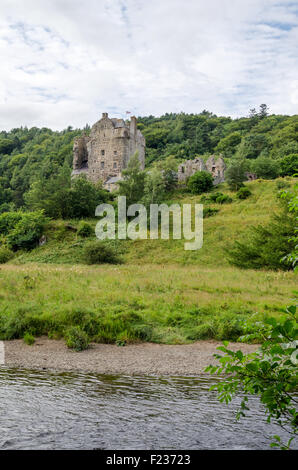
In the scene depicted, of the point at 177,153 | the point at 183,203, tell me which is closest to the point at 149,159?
the point at 177,153

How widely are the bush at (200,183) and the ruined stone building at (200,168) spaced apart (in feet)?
16.4

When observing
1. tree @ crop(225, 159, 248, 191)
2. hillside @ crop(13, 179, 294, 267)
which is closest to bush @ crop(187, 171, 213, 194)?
tree @ crop(225, 159, 248, 191)

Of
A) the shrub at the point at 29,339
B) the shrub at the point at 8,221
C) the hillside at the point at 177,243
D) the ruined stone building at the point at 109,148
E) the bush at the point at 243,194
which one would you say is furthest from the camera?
the ruined stone building at the point at 109,148

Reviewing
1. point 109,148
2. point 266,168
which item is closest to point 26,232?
point 109,148

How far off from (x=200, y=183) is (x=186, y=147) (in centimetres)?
5889

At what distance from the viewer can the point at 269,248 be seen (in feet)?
86.5

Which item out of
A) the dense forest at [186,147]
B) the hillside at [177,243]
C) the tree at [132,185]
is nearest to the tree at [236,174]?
the dense forest at [186,147]

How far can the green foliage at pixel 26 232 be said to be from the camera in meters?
43.5

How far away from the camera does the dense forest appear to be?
8157 cm

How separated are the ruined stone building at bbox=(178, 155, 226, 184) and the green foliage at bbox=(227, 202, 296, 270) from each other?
3862cm

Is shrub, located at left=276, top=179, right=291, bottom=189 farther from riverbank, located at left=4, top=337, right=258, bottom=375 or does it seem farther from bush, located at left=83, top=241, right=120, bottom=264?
riverbank, located at left=4, top=337, right=258, bottom=375

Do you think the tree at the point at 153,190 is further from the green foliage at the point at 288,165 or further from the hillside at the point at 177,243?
the green foliage at the point at 288,165

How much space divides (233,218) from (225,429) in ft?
126
